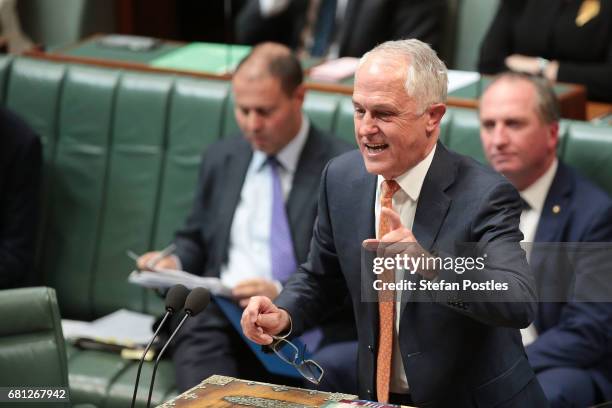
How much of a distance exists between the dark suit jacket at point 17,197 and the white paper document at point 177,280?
0.74 meters

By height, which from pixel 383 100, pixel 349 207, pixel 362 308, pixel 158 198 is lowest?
pixel 158 198

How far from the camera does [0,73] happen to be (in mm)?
3979

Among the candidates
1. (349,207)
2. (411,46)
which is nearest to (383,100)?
(411,46)

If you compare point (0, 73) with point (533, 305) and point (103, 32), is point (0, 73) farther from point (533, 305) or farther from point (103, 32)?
point (533, 305)

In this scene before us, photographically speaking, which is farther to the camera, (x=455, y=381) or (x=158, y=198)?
(x=158, y=198)

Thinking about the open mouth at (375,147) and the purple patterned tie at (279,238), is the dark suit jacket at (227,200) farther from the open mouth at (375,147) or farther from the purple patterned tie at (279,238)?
the open mouth at (375,147)

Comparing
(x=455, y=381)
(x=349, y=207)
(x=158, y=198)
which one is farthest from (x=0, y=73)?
(x=455, y=381)

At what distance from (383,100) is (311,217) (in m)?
1.25

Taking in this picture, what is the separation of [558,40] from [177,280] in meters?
2.08

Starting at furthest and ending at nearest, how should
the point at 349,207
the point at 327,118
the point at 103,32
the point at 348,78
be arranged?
the point at 103,32, the point at 348,78, the point at 327,118, the point at 349,207

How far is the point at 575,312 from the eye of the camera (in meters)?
2.88

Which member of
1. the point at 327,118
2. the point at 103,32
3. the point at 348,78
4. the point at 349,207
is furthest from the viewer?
the point at 103,32

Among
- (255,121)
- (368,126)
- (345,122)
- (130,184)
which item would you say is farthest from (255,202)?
(368,126)

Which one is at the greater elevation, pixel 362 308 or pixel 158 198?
pixel 362 308
